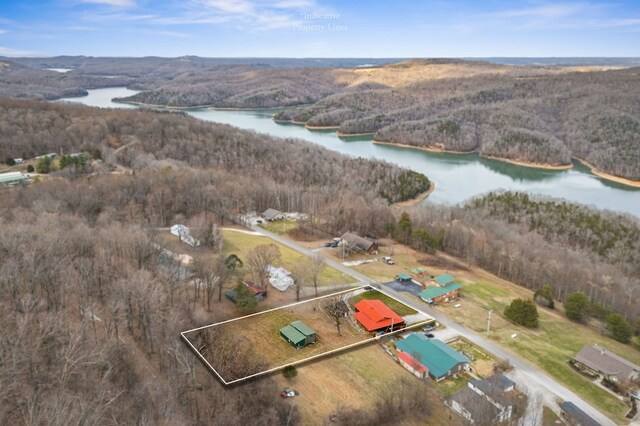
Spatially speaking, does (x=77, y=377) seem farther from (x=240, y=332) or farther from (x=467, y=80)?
(x=467, y=80)

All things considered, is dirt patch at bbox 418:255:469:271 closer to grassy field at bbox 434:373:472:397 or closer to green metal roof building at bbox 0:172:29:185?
grassy field at bbox 434:373:472:397

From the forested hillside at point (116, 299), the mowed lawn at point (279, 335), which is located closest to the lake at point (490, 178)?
the forested hillside at point (116, 299)

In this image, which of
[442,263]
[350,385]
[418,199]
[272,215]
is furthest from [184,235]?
[418,199]

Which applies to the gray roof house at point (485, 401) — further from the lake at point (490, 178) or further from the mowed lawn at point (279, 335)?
the lake at point (490, 178)

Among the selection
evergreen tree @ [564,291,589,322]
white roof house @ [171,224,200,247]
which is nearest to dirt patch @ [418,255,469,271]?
evergreen tree @ [564,291,589,322]

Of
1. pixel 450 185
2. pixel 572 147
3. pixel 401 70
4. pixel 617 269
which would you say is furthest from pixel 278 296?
pixel 401 70

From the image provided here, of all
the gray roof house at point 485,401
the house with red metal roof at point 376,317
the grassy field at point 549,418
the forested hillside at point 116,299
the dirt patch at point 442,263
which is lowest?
the dirt patch at point 442,263
